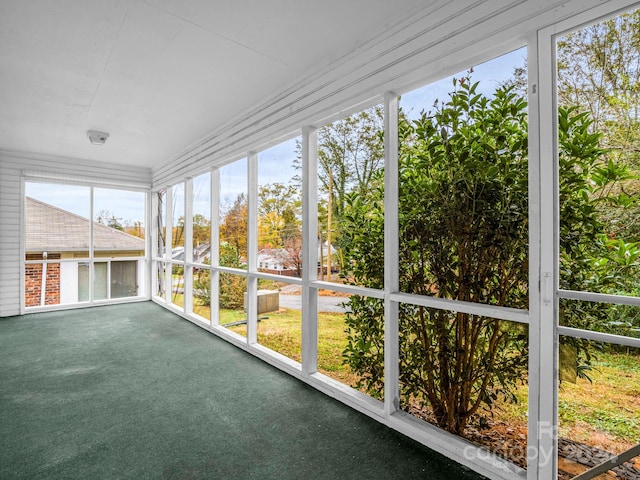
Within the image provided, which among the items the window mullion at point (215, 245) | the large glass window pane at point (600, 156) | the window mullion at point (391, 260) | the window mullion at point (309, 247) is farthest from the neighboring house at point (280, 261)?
the large glass window pane at point (600, 156)

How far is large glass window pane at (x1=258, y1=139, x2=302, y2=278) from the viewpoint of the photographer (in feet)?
11.2

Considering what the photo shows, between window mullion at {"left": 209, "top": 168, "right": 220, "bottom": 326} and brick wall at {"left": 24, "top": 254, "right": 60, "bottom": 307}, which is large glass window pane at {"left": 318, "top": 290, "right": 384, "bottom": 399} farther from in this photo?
brick wall at {"left": 24, "top": 254, "right": 60, "bottom": 307}

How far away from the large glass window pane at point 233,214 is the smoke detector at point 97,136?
1701 mm

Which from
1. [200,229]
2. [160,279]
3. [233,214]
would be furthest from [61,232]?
[233,214]

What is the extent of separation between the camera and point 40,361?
3535mm

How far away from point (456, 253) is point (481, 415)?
40.6 inches

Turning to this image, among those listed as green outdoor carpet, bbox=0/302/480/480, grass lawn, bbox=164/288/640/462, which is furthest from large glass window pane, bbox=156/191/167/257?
grass lawn, bbox=164/288/640/462

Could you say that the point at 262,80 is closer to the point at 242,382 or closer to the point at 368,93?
the point at 368,93

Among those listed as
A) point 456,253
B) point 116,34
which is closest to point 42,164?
point 116,34

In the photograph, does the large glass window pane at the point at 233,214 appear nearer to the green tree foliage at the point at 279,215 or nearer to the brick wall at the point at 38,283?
the green tree foliage at the point at 279,215

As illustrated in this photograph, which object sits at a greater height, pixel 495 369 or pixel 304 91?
pixel 304 91

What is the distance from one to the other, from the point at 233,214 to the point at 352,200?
2.33m

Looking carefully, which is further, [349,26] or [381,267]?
[381,267]

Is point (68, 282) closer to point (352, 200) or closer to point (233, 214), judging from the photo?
point (233, 214)
